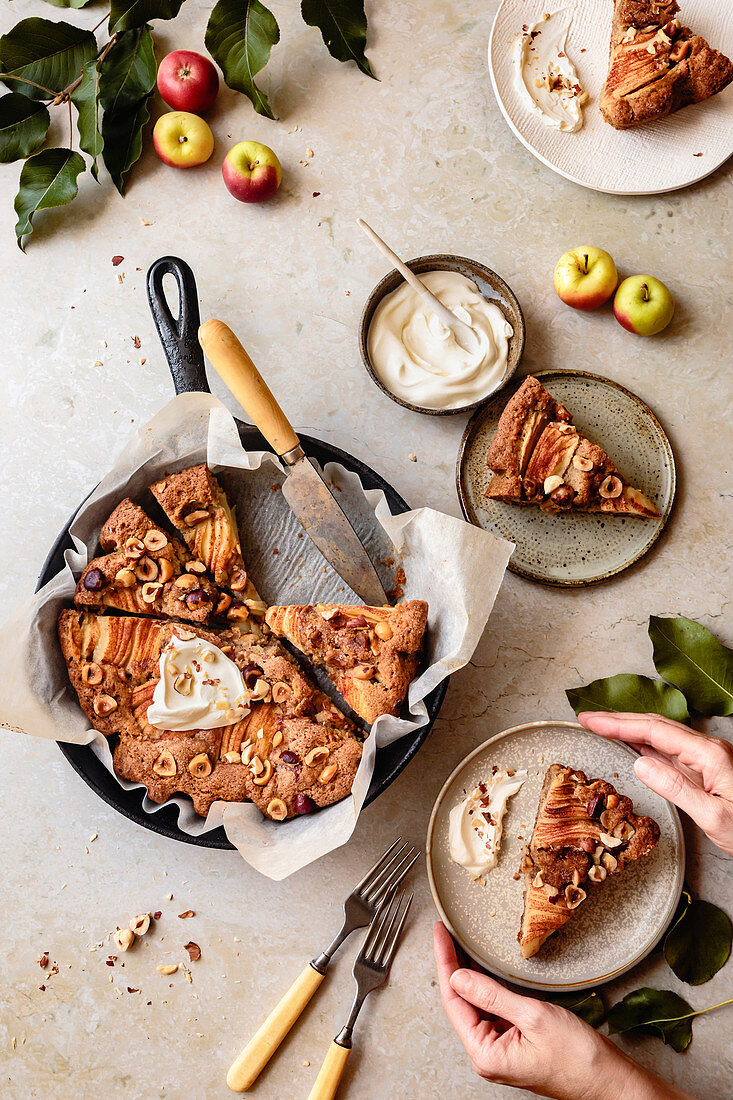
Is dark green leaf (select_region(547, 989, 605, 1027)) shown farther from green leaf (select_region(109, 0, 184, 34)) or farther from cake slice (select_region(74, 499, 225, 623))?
green leaf (select_region(109, 0, 184, 34))

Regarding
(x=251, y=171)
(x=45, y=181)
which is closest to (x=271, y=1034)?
(x=251, y=171)

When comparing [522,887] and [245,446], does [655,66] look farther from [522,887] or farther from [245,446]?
[522,887]

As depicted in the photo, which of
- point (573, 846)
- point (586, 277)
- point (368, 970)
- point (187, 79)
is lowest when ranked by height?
point (368, 970)

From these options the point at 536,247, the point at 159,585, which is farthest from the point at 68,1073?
the point at 536,247

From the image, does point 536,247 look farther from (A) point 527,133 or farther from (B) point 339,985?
(B) point 339,985

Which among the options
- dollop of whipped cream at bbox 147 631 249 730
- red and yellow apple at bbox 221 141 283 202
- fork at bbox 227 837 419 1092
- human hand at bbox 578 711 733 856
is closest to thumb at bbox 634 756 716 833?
human hand at bbox 578 711 733 856

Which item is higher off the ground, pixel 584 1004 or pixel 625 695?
pixel 625 695

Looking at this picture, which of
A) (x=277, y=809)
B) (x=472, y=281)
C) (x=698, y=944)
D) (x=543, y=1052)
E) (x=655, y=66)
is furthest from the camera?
(x=472, y=281)
